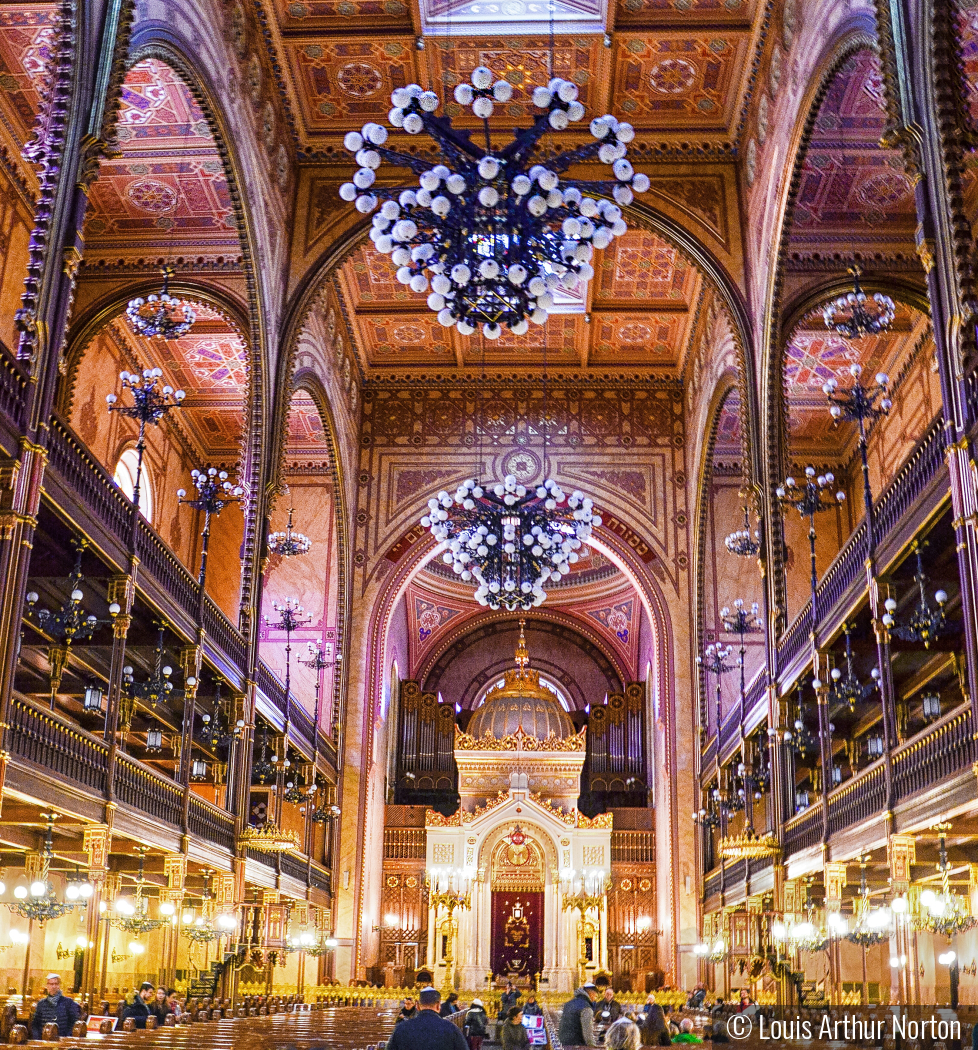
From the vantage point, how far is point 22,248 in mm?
19422

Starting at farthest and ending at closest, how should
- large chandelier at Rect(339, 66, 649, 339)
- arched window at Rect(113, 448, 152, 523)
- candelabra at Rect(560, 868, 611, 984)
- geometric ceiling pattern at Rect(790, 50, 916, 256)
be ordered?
candelabra at Rect(560, 868, 611, 984), arched window at Rect(113, 448, 152, 523), geometric ceiling pattern at Rect(790, 50, 916, 256), large chandelier at Rect(339, 66, 649, 339)

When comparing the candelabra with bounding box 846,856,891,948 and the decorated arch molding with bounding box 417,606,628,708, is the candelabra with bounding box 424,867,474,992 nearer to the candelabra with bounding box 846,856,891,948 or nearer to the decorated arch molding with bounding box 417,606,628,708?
the decorated arch molding with bounding box 417,606,628,708

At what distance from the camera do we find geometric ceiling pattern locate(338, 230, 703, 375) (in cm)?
2569

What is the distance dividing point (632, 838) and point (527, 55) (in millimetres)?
20696

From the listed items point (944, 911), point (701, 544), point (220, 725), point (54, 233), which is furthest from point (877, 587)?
point (701, 544)

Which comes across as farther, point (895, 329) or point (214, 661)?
point (895, 329)

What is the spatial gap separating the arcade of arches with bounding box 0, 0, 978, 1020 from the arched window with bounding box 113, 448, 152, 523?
0.64 ft

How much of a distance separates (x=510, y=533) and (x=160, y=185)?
9438mm

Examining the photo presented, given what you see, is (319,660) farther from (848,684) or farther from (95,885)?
(848,684)

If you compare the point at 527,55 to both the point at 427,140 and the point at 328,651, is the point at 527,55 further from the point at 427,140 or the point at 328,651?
the point at 328,651

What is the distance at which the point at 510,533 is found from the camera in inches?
655

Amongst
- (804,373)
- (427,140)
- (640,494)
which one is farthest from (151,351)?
(804,373)

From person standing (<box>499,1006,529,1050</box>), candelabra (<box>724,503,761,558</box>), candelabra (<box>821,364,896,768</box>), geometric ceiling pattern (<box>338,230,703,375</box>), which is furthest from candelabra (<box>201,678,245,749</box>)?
candelabra (<box>821,364,896,768</box>)

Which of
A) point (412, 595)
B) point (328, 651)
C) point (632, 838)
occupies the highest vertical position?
point (412, 595)
